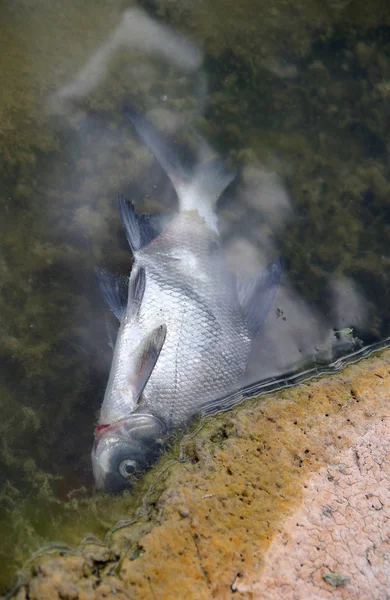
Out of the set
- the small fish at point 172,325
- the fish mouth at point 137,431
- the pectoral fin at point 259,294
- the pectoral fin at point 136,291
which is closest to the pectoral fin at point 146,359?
the small fish at point 172,325

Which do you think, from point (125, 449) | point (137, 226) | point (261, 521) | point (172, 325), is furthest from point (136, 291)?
point (261, 521)

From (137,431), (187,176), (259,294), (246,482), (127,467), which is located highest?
(187,176)

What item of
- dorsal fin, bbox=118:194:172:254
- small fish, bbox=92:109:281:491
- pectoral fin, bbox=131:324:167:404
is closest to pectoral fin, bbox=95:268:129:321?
small fish, bbox=92:109:281:491

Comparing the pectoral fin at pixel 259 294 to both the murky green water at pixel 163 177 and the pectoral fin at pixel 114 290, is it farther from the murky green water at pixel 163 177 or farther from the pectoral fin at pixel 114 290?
the pectoral fin at pixel 114 290

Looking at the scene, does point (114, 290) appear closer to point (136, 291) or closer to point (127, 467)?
point (136, 291)

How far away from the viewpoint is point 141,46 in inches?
164

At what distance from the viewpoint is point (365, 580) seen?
90.3 inches

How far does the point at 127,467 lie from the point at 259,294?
56.3 inches

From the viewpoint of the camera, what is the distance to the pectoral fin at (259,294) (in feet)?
11.4

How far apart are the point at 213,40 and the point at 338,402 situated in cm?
312

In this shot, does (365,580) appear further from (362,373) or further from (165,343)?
(165,343)

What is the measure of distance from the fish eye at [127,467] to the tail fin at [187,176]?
1.74 metres

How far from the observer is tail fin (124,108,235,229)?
3.74 m

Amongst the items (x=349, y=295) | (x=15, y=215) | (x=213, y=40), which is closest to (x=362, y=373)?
(x=349, y=295)
